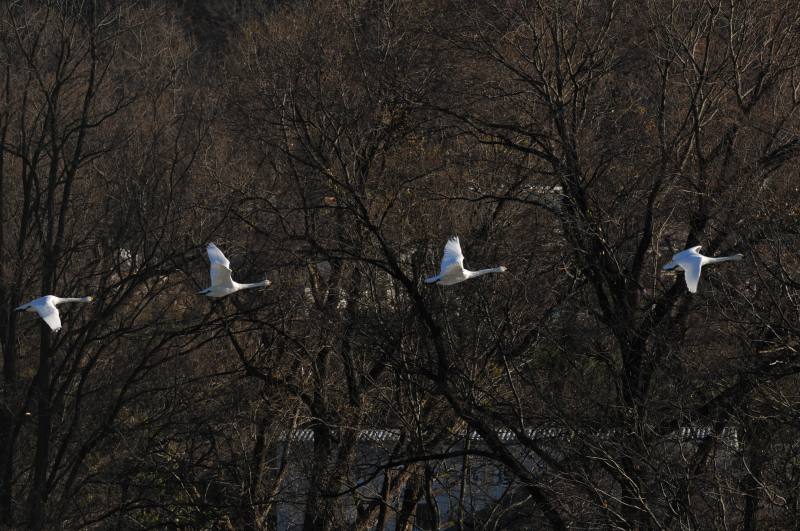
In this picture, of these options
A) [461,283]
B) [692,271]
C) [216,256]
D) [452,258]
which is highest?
[461,283]

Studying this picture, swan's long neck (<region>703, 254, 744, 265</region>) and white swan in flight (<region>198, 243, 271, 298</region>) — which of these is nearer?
swan's long neck (<region>703, 254, 744, 265</region>)

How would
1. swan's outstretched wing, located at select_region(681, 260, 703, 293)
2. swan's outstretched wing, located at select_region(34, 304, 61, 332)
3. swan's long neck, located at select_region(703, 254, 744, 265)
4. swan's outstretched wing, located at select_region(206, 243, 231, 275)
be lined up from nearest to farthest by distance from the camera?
1. swan's outstretched wing, located at select_region(681, 260, 703, 293)
2. swan's long neck, located at select_region(703, 254, 744, 265)
3. swan's outstretched wing, located at select_region(206, 243, 231, 275)
4. swan's outstretched wing, located at select_region(34, 304, 61, 332)

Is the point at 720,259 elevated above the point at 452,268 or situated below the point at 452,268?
below

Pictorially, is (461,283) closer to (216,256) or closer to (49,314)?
(216,256)

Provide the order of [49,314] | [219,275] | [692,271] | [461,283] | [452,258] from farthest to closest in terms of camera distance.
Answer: [461,283] < [49,314] < [219,275] < [452,258] < [692,271]

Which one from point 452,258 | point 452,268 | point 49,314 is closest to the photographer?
point 452,268

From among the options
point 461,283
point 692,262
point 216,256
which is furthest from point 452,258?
point 461,283

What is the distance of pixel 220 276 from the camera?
15.4 metres

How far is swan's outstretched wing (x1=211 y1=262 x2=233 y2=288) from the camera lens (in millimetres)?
15219

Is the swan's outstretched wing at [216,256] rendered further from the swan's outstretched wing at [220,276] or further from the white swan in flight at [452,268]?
the white swan in flight at [452,268]

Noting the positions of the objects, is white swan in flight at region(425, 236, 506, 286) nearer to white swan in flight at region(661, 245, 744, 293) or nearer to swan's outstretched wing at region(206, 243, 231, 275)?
white swan in flight at region(661, 245, 744, 293)

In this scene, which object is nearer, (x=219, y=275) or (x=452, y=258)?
(x=452, y=258)

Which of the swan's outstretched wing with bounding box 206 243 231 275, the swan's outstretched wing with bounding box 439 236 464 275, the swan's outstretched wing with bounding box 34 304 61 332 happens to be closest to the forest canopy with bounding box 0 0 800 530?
the swan's outstretched wing with bounding box 439 236 464 275

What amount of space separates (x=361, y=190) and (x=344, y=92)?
2.38 metres
